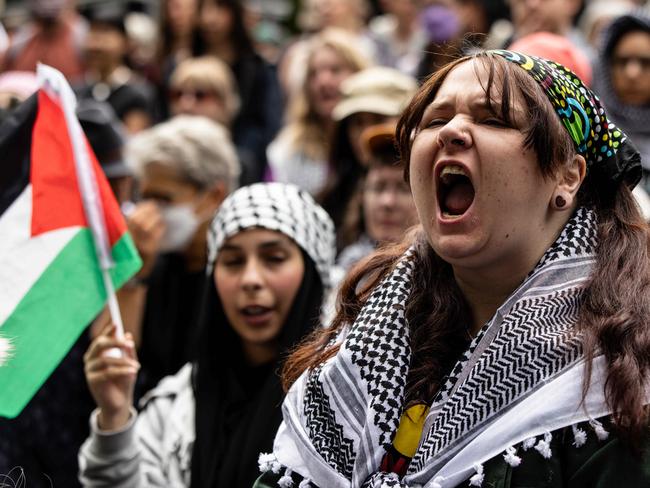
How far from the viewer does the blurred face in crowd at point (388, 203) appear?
15.4ft

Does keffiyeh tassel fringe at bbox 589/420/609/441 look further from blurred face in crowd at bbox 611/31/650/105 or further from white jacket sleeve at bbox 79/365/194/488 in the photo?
blurred face in crowd at bbox 611/31/650/105

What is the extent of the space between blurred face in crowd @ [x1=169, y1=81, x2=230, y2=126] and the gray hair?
5.69 feet

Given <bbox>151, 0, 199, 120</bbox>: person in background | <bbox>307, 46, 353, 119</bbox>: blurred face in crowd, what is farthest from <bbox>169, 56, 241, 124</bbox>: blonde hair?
<bbox>151, 0, 199, 120</bbox>: person in background

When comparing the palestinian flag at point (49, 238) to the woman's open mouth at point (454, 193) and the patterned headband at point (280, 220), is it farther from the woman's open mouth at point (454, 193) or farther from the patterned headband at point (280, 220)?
the woman's open mouth at point (454, 193)

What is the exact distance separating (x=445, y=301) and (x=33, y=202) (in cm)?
143

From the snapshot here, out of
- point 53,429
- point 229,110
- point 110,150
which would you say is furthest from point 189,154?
point 229,110

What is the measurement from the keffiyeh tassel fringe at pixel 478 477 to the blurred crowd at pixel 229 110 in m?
1.03

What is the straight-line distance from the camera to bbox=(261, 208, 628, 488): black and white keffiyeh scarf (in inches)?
87.8

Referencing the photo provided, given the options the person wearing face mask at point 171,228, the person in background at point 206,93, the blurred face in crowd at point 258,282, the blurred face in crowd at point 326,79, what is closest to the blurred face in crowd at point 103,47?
the person in background at point 206,93

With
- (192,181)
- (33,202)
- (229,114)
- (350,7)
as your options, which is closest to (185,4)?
(350,7)

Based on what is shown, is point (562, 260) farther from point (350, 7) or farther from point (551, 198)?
point (350, 7)

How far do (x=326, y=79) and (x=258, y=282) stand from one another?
3.06 meters

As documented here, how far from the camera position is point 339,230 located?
17.5 ft

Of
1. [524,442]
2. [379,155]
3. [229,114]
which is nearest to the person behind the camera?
[524,442]
